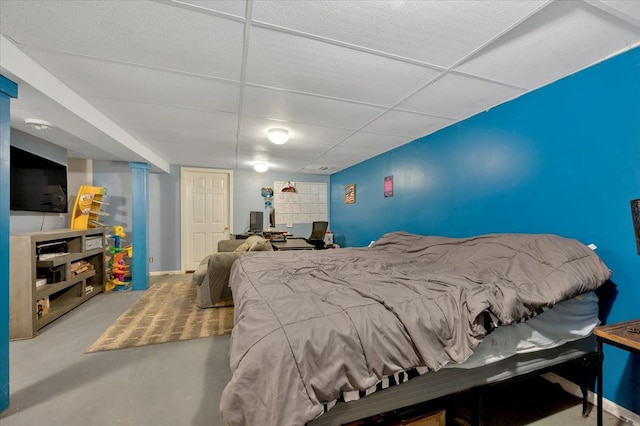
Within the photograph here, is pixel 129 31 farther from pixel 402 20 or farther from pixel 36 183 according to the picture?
pixel 36 183

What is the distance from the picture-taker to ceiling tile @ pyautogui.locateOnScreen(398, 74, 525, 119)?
6.53 ft

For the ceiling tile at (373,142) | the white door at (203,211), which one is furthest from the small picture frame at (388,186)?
the white door at (203,211)

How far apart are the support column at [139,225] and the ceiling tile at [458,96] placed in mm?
4042

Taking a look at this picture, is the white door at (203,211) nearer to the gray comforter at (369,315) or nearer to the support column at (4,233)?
the support column at (4,233)

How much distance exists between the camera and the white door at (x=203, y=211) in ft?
17.3

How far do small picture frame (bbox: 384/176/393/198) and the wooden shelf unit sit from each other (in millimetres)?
4204

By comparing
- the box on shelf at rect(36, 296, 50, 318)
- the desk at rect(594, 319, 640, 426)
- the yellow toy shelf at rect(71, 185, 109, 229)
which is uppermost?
the yellow toy shelf at rect(71, 185, 109, 229)

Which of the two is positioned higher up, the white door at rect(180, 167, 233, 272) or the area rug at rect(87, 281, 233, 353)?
the white door at rect(180, 167, 233, 272)

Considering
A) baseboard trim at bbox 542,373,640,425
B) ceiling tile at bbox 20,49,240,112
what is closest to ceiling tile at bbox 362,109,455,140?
ceiling tile at bbox 20,49,240,112

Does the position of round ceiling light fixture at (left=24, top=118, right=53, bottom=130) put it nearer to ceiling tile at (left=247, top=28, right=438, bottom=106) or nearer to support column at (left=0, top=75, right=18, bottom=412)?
support column at (left=0, top=75, right=18, bottom=412)

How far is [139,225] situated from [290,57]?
3.84 m

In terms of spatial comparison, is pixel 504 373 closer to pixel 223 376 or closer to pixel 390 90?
pixel 223 376

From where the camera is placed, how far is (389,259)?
2484mm

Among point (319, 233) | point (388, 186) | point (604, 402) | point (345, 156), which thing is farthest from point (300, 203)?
point (604, 402)
